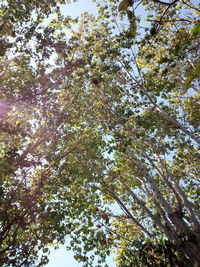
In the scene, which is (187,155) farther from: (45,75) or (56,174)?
(45,75)

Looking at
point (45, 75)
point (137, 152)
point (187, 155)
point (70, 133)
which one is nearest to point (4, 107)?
point (45, 75)

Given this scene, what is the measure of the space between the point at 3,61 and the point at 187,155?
12.2 meters

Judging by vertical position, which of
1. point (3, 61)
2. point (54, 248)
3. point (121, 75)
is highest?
point (3, 61)

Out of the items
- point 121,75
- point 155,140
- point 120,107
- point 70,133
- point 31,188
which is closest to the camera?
point 31,188

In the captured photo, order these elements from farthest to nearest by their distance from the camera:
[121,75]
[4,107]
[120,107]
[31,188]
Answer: [121,75] < [120,107] < [31,188] < [4,107]

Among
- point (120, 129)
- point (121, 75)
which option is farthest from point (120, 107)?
point (121, 75)

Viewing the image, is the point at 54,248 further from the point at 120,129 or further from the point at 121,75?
the point at 121,75

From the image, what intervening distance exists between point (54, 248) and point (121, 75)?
10.2 metres

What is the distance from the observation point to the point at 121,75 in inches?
501

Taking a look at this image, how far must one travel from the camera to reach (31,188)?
858 cm

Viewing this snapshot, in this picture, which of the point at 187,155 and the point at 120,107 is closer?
the point at 120,107

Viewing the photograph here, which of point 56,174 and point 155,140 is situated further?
point 155,140

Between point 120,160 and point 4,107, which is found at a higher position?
point 4,107

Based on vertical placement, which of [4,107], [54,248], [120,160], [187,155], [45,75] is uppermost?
[45,75]
